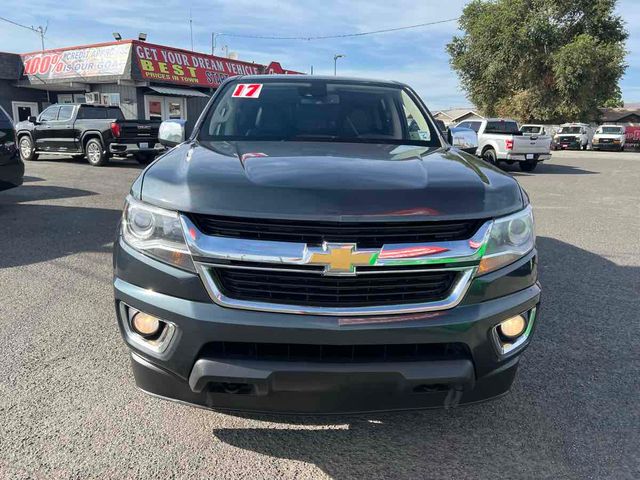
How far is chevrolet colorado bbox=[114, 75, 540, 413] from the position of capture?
1925 mm

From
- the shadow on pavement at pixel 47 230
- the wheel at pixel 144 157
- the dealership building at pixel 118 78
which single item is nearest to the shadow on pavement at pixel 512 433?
the shadow on pavement at pixel 47 230

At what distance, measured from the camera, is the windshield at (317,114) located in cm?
338

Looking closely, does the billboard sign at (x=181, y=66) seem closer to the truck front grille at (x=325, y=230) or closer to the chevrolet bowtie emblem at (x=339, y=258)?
the truck front grille at (x=325, y=230)

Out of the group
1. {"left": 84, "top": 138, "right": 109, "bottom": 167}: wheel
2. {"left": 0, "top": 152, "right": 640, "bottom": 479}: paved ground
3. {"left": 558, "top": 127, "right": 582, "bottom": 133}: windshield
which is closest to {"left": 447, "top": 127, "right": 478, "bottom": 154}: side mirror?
{"left": 0, "top": 152, "right": 640, "bottom": 479}: paved ground

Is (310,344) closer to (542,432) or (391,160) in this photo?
(391,160)

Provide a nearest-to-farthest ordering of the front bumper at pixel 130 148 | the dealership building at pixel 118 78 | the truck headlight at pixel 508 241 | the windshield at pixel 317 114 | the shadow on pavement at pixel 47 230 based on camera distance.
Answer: the truck headlight at pixel 508 241 → the windshield at pixel 317 114 → the shadow on pavement at pixel 47 230 → the front bumper at pixel 130 148 → the dealership building at pixel 118 78

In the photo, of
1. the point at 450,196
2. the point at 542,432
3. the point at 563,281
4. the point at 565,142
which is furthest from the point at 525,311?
the point at 565,142

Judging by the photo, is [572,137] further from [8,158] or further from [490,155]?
[8,158]

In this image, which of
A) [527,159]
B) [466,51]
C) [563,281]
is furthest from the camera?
[466,51]

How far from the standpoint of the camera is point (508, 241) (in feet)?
7.03

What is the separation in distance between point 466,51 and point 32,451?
45880 millimetres

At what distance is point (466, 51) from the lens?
141 feet

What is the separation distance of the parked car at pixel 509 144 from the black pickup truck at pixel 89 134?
1010cm

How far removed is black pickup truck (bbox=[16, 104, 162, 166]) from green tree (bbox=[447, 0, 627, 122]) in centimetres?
3243
